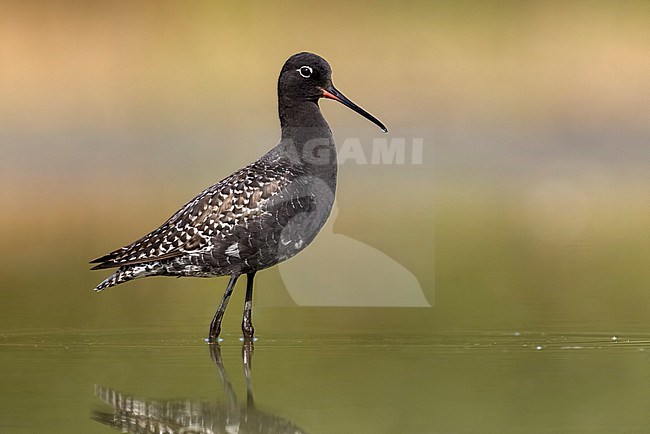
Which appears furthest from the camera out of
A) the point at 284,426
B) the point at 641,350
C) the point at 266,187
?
the point at 266,187

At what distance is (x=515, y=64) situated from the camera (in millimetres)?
23875

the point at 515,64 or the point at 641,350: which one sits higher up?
the point at 515,64

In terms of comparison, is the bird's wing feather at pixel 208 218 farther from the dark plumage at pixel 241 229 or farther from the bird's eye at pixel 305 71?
the bird's eye at pixel 305 71

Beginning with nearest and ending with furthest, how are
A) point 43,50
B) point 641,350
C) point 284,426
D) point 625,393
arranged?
point 284,426, point 625,393, point 641,350, point 43,50

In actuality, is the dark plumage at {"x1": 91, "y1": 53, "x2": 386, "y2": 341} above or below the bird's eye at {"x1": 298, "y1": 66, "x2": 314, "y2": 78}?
below

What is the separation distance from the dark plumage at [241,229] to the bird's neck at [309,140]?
0.04ft

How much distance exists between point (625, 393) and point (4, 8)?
58.0 ft

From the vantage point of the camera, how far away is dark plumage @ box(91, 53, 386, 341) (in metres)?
10.2

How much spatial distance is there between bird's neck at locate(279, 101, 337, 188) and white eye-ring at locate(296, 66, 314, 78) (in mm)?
191

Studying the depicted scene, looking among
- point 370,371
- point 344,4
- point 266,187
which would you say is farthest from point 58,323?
point 344,4

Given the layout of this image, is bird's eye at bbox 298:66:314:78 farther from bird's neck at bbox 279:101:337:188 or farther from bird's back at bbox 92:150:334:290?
bird's back at bbox 92:150:334:290

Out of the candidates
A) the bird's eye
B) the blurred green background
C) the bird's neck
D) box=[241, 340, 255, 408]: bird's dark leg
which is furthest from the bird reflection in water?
the blurred green background

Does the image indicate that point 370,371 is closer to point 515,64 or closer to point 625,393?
point 625,393

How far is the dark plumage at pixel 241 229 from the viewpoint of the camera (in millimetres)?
10203
